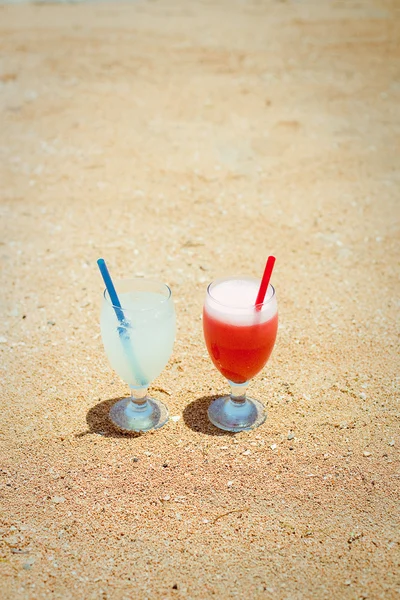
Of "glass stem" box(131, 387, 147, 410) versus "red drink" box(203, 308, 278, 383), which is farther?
"glass stem" box(131, 387, 147, 410)

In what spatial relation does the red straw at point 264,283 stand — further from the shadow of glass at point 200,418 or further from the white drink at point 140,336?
the shadow of glass at point 200,418

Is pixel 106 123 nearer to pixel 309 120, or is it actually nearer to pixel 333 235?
pixel 309 120

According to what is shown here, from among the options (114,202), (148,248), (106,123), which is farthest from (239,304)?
(106,123)

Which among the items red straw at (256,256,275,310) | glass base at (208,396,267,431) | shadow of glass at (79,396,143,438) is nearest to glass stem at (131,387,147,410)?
shadow of glass at (79,396,143,438)

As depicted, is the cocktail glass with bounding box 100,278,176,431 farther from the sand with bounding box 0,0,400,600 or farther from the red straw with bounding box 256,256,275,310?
the red straw with bounding box 256,256,275,310

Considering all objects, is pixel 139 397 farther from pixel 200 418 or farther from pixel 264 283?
pixel 264 283

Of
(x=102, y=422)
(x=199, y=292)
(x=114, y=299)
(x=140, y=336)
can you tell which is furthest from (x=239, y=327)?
(x=199, y=292)

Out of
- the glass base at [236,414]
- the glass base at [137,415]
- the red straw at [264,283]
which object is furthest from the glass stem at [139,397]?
the red straw at [264,283]
